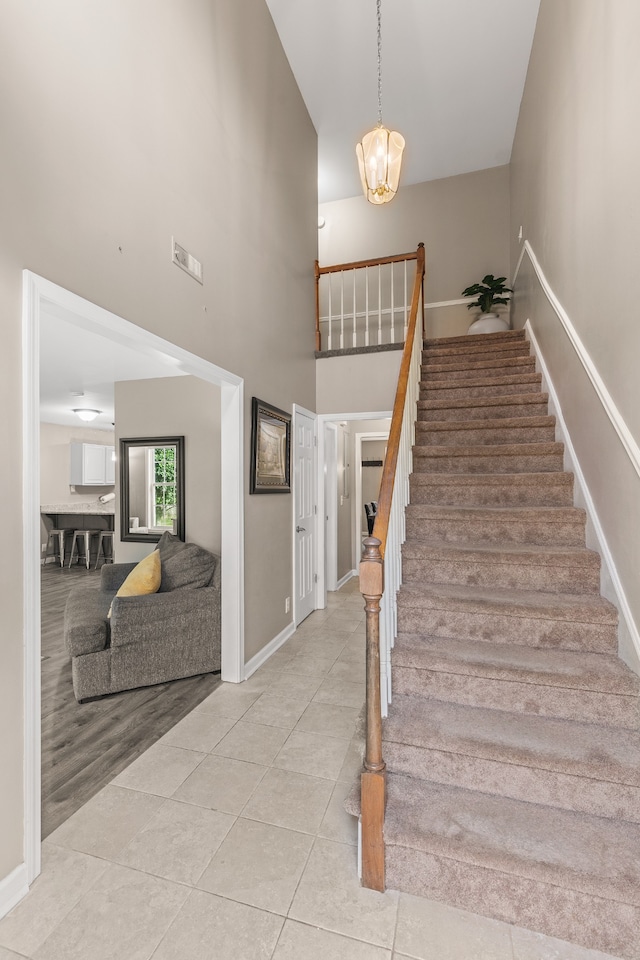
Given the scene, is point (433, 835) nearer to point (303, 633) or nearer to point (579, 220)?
point (303, 633)

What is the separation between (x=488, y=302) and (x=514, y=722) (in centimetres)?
486

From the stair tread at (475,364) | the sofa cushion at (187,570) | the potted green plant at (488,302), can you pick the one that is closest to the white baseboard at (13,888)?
the sofa cushion at (187,570)

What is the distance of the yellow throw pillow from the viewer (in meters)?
3.40

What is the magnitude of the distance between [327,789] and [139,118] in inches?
127

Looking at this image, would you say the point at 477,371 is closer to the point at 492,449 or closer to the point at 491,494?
the point at 492,449

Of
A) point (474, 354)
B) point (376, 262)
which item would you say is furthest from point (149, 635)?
point (376, 262)

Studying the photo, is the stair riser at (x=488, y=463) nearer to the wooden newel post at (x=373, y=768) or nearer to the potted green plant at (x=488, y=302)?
the wooden newel post at (x=373, y=768)

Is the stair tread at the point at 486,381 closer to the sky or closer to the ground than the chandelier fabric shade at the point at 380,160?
closer to the ground

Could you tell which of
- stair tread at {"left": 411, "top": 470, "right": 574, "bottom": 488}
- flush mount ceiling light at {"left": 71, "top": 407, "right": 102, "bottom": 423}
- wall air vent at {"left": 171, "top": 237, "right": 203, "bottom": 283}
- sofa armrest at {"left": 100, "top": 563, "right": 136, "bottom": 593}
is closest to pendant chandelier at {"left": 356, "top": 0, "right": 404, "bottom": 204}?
wall air vent at {"left": 171, "top": 237, "right": 203, "bottom": 283}

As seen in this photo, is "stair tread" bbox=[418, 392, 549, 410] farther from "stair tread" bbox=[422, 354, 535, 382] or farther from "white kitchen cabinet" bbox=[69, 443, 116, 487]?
"white kitchen cabinet" bbox=[69, 443, 116, 487]

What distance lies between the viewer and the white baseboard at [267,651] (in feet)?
10.8

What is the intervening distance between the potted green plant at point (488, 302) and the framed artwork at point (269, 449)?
9.02 ft

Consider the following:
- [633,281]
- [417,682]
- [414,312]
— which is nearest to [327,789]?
[417,682]

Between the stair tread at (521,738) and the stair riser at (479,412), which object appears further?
the stair riser at (479,412)
